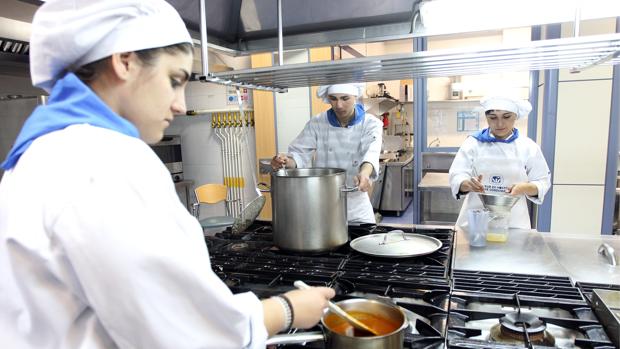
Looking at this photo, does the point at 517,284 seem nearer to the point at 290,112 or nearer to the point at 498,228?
the point at 498,228

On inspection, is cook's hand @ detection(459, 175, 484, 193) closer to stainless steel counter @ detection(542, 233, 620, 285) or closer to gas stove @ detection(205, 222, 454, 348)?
stainless steel counter @ detection(542, 233, 620, 285)

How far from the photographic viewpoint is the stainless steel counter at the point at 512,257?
3.84 feet

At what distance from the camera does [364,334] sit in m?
0.78

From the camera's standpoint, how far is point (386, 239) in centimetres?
138

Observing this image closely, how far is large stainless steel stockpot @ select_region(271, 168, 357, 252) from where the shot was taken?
1.22 m

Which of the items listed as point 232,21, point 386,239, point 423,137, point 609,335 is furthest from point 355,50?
point 609,335

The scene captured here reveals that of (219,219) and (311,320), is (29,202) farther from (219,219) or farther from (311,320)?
(219,219)

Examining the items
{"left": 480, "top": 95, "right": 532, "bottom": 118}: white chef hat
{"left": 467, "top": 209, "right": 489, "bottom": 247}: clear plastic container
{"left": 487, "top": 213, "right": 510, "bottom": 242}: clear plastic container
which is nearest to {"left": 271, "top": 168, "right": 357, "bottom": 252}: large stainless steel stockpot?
{"left": 467, "top": 209, "right": 489, "bottom": 247}: clear plastic container

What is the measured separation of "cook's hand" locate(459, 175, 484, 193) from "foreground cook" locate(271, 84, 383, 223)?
0.44 meters

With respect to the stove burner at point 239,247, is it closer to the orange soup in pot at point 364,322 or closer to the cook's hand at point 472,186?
the orange soup in pot at point 364,322

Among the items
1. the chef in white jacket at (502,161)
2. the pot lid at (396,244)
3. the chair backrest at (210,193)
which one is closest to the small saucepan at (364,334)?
the pot lid at (396,244)

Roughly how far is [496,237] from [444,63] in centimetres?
67

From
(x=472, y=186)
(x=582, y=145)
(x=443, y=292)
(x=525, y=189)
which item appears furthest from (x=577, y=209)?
(x=443, y=292)

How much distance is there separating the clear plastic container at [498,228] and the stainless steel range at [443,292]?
175 millimetres
